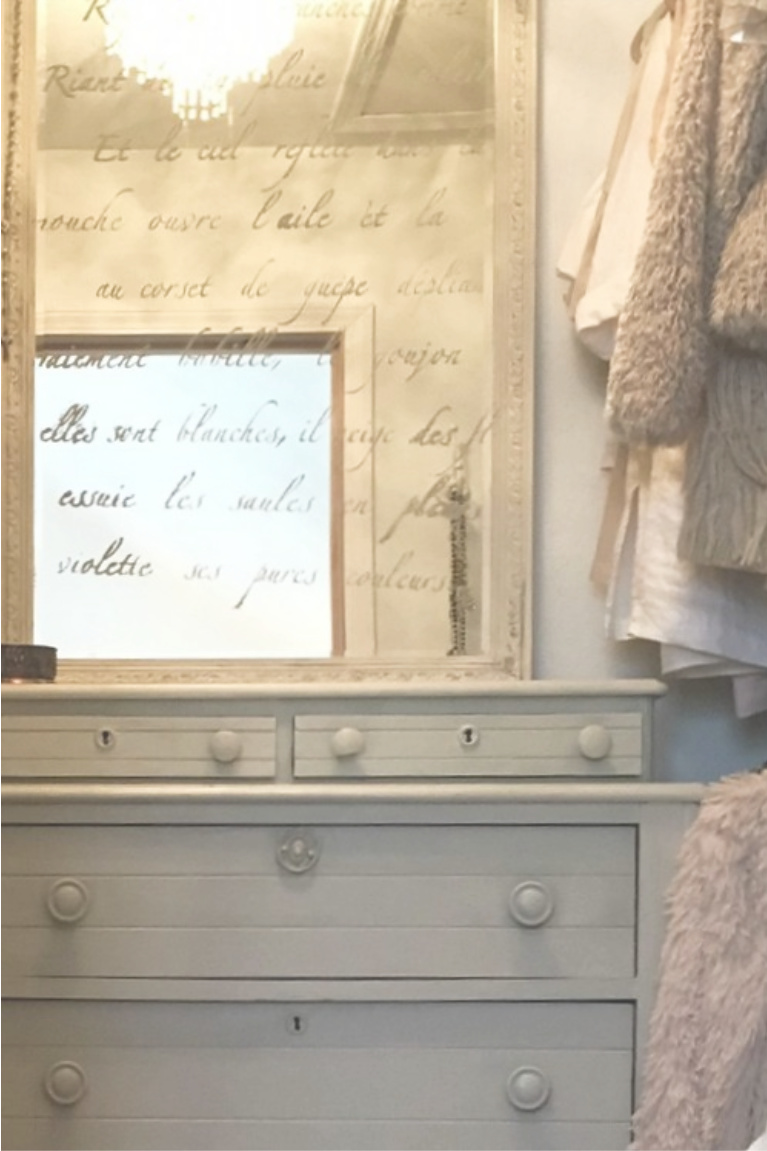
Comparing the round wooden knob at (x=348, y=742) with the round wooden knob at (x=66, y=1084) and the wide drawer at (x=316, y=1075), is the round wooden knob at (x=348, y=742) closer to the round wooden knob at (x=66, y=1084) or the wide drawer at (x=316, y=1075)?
the wide drawer at (x=316, y=1075)

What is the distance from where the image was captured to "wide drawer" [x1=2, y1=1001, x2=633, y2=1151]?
1.36m

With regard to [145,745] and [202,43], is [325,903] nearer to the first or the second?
[145,745]

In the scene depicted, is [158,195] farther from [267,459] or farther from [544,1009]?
[544,1009]

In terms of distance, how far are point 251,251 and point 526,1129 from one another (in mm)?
1286

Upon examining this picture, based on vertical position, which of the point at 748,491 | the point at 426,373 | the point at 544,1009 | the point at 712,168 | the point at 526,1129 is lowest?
the point at 526,1129

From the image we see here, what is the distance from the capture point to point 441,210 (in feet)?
5.98

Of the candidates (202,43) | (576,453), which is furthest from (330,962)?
(202,43)

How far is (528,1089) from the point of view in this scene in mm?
1350

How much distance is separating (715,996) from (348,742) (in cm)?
51

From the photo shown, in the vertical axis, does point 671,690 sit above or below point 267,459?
below

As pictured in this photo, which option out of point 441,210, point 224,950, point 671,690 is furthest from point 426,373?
point 224,950

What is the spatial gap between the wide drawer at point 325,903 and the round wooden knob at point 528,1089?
0.11 metres

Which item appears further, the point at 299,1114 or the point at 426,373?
the point at 426,373

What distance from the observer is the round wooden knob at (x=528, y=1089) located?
4.43 ft
